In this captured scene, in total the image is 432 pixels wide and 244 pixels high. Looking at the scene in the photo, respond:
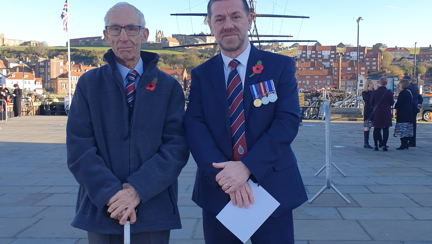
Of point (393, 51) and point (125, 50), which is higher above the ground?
point (393, 51)

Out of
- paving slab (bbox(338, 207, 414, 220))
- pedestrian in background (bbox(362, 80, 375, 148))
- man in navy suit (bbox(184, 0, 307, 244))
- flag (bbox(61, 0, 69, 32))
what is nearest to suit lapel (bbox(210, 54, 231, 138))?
man in navy suit (bbox(184, 0, 307, 244))

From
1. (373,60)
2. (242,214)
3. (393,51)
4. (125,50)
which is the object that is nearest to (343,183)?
(242,214)

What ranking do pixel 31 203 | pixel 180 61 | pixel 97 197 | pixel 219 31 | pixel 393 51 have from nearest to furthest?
pixel 97 197
pixel 219 31
pixel 31 203
pixel 180 61
pixel 393 51

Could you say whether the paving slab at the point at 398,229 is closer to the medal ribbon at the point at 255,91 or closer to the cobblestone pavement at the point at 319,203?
the cobblestone pavement at the point at 319,203

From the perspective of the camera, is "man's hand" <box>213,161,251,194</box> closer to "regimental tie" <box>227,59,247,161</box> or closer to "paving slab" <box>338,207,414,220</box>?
"regimental tie" <box>227,59,247,161</box>

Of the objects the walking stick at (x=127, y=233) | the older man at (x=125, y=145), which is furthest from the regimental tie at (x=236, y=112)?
the walking stick at (x=127, y=233)

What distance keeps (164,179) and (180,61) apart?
119 metres

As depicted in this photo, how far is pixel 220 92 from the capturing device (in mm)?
1983

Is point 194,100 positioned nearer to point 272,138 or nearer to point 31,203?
point 272,138

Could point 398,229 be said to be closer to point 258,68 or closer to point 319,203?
point 319,203

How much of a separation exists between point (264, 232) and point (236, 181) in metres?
0.33

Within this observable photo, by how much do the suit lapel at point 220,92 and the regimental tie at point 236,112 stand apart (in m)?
0.04

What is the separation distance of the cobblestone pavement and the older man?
56.3 inches

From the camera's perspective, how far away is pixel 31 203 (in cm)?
444
